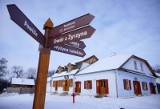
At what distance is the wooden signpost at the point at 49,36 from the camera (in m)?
2.67

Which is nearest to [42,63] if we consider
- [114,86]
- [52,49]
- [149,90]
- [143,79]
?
[52,49]

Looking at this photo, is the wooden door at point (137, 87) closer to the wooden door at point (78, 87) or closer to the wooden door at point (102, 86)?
the wooden door at point (102, 86)

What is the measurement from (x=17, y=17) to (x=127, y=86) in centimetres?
1593

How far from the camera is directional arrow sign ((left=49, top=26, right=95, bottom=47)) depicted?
9.70 feet

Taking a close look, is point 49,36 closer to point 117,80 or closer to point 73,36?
point 73,36

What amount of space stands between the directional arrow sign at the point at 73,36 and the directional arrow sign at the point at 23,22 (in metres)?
0.30

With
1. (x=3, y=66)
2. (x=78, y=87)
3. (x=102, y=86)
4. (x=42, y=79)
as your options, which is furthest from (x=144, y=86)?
(x=3, y=66)

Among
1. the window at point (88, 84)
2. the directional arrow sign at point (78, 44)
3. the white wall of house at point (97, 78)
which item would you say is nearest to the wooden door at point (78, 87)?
the white wall of house at point (97, 78)

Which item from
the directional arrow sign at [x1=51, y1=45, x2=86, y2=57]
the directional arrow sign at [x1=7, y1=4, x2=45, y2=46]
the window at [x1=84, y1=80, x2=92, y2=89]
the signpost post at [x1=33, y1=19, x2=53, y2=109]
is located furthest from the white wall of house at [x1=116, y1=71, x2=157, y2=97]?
the directional arrow sign at [x1=7, y1=4, x2=45, y2=46]

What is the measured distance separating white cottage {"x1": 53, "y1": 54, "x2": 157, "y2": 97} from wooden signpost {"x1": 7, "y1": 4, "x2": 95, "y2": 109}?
12.4 metres

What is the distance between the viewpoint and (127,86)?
51.1ft

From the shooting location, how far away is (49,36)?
327 centimetres

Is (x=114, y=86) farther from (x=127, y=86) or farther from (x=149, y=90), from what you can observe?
(x=149, y=90)

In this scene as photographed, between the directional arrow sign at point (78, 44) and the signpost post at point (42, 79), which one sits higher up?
the directional arrow sign at point (78, 44)
